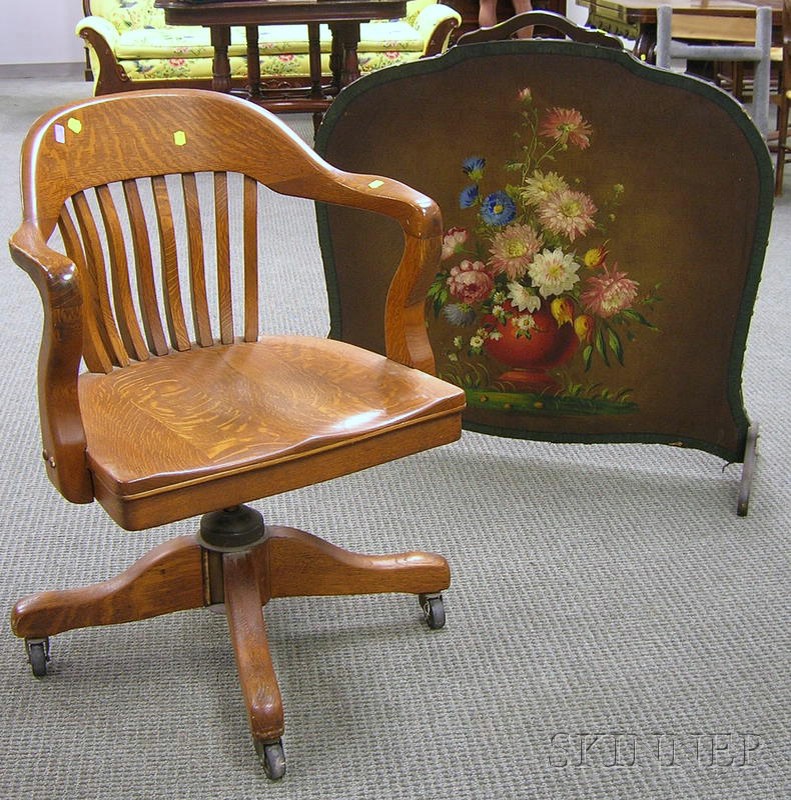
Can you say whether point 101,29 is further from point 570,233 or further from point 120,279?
point 120,279

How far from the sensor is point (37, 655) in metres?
1.65

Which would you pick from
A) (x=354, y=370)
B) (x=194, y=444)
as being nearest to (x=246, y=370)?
(x=354, y=370)

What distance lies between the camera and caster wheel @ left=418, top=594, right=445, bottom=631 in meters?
1.76

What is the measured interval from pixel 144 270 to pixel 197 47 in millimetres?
3736

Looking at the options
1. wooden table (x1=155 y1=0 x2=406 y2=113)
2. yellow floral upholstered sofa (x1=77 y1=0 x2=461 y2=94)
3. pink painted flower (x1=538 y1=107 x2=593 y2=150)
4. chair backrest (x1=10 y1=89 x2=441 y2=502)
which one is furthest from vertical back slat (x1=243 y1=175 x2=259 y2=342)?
yellow floral upholstered sofa (x1=77 y1=0 x2=461 y2=94)

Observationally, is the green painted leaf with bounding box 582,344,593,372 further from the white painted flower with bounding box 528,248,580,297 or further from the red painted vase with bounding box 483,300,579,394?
the white painted flower with bounding box 528,248,580,297

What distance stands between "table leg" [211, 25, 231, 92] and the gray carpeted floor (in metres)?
2.57

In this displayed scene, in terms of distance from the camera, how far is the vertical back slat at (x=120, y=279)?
162 cm

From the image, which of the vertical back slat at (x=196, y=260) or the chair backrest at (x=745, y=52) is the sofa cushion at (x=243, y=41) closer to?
the chair backrest at (x=745, y=52)

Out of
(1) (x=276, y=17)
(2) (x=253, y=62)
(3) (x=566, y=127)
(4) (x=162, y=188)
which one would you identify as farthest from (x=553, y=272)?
(2) (x=253, y=62)

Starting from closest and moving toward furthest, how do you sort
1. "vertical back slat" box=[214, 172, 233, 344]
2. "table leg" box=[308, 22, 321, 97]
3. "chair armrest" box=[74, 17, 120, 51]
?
"vertical back slat" box=[214, 172, 233, 344], "table leg" box=[308, 22, 321, 97], "chair armrest" box=[74, 17, 120, 51]

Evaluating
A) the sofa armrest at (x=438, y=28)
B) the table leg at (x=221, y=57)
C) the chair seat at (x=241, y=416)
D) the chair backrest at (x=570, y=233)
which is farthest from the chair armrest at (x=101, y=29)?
the chair seat at (x=241, y=416)

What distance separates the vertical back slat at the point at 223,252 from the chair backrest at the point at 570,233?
0.42 metres

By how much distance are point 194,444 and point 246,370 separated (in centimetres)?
27
